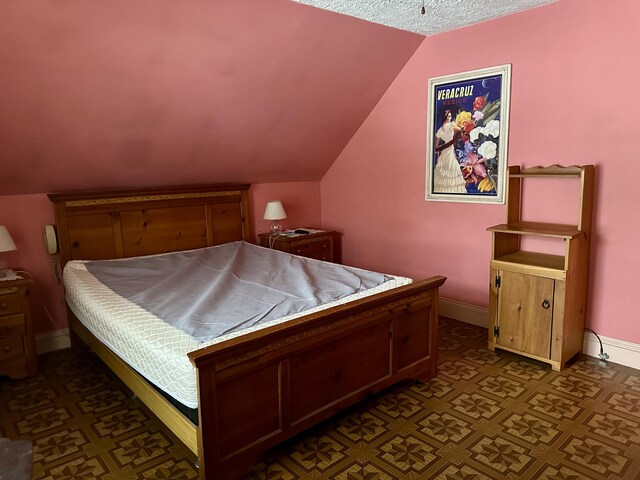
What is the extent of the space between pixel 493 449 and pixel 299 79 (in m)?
2.71

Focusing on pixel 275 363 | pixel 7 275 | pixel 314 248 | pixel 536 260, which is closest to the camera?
pixel 275 363

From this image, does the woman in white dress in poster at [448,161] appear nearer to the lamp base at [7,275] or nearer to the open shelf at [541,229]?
the open shelf at [541,229]

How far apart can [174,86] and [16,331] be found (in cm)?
187

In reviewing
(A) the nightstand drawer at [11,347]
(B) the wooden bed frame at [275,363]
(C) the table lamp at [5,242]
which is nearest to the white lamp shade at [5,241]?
(C) the table lamp at [5,242]

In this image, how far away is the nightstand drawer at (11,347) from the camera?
9.81 ft

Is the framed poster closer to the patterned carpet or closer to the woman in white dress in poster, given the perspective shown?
the woman in white dress in poster

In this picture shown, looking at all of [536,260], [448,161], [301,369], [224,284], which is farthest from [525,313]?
[224,284]

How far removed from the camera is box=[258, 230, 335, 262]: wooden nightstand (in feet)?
14.3

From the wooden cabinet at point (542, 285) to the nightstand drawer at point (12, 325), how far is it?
314cm

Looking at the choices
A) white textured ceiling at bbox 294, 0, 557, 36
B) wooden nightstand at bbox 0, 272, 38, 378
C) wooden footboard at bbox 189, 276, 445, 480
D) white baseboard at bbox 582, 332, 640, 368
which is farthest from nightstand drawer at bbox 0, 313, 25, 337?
white baseboard at bbox 582, 332, 640, 368

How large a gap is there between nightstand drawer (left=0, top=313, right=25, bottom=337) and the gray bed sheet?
52 cm

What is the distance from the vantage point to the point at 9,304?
2.99 meters

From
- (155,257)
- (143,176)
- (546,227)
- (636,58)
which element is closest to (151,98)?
(143,176)

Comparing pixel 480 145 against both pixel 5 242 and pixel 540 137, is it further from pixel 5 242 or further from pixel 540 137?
pixel 5 242
